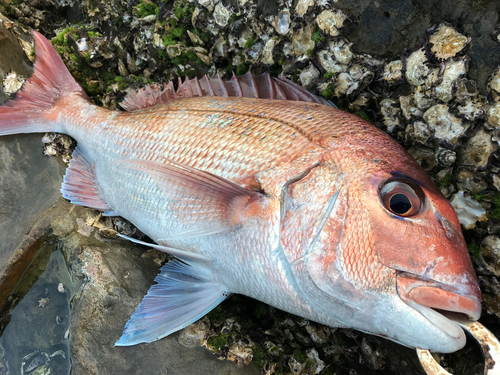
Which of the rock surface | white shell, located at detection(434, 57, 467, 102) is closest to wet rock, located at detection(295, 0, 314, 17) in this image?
the rock surface

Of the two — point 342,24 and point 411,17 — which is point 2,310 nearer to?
point 342,24

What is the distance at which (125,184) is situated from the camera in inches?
70.0

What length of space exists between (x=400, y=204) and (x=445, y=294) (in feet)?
1.00

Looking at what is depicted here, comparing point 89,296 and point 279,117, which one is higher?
point 279,117

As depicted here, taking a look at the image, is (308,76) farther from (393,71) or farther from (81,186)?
(81,186)

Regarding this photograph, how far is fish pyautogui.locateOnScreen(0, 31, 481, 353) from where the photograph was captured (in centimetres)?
104

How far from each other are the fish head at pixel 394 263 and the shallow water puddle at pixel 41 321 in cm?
141

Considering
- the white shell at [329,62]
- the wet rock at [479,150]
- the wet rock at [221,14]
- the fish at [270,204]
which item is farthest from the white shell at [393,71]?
the wet rock at [221,14]

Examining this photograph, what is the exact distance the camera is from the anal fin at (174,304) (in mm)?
1581

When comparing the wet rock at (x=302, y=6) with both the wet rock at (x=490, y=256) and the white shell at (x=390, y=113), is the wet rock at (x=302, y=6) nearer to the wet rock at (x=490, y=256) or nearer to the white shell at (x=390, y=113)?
A: the white shell at (x=390, y=113)

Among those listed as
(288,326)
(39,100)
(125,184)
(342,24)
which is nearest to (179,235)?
(125,184)

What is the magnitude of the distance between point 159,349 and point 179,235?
2.02 ft

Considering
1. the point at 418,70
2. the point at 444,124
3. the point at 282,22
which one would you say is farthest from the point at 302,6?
the point at 444,124

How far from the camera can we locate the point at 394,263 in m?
1.03
